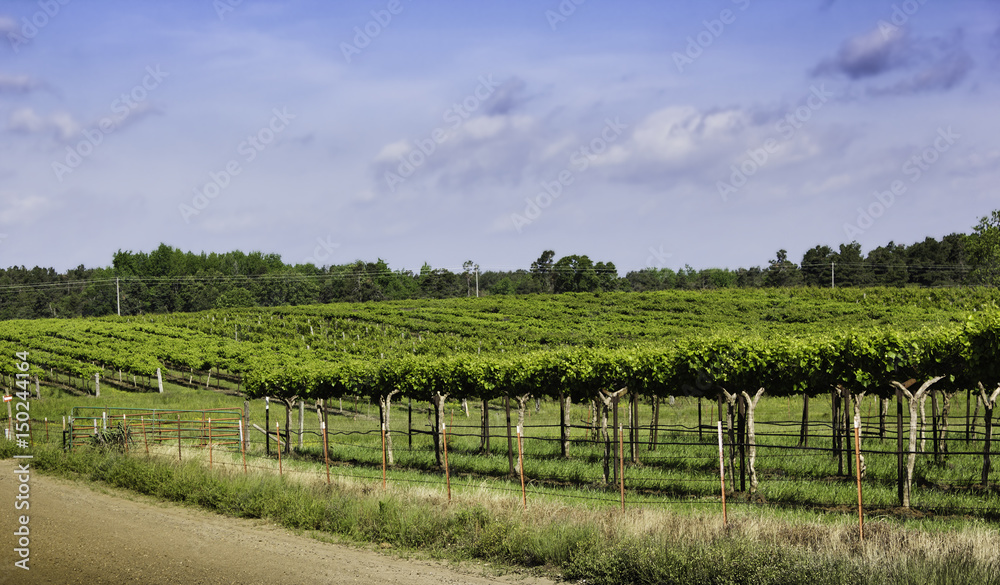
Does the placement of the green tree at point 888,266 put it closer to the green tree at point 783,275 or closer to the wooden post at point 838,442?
the green tree at point 783,275

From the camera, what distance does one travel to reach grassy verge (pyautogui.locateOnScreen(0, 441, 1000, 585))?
8.99 m

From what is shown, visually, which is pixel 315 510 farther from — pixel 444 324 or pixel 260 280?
pixel 260 280

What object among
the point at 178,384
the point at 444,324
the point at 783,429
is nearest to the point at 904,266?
the point at 444,324

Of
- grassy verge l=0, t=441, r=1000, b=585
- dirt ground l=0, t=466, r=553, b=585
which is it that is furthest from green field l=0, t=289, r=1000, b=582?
dirt ground l=0, t=466, r=553, b=585

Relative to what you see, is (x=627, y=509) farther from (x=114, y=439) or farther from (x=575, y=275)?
(x=575, y=275)

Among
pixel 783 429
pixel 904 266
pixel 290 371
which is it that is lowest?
pixel 783 429

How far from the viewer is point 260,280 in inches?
5340

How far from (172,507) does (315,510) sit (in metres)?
4.45

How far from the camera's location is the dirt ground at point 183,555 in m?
10.6

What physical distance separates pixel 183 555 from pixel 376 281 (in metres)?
130

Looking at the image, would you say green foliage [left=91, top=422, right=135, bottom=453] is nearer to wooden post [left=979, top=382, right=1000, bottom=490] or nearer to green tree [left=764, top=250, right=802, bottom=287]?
wooden post [left=979, top=382, right=1000, bottom=490]

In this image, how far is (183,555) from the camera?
1184 cm

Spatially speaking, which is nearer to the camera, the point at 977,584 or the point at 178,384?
the point at 977,584

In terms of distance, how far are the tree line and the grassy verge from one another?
85.2 metres
